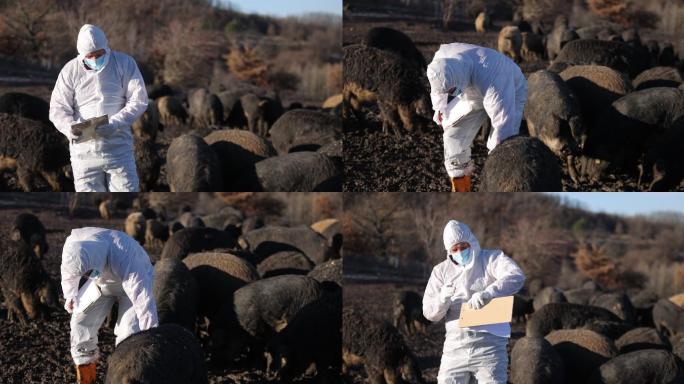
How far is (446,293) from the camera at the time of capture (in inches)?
340

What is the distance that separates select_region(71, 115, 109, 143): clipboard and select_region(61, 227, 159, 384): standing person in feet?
3.76

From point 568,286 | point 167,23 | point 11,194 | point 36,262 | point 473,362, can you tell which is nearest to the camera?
point 473,362

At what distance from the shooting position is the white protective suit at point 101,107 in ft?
31.4

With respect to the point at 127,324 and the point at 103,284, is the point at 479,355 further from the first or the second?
the point at 103,284

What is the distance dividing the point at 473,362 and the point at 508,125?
219 cm

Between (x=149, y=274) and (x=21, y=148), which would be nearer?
(x=149, y=274)

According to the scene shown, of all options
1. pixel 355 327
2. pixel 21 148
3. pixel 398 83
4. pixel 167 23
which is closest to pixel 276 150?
pixel 398 83

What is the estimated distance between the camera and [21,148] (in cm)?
1313

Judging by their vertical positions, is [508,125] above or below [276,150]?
above

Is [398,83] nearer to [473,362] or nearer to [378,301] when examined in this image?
[378,301]

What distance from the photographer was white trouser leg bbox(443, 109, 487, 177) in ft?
31.9

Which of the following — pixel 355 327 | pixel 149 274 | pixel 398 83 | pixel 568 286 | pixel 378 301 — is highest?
pixel 398 83

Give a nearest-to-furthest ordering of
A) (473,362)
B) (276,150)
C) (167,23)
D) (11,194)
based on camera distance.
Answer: (473,362)
(276,150)
(11,194)
(167,23)

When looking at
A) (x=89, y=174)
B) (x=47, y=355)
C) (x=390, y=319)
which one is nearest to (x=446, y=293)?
(x=89, y=174)
